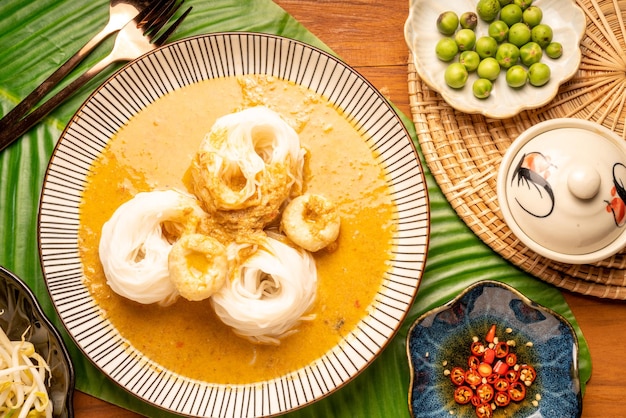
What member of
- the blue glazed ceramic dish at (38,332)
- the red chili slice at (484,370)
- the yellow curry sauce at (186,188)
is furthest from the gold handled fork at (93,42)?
the red chili slice at (484,370)

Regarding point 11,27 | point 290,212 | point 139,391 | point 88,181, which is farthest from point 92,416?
point 11,27

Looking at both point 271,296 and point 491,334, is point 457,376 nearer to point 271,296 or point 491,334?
point 491,334

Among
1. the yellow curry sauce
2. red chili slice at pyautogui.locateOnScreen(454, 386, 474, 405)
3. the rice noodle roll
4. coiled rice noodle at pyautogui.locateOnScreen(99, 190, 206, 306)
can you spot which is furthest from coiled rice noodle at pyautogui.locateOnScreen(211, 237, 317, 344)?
red chili slice at pyautogui.locateOnScreen(454, 386, 474, 405)

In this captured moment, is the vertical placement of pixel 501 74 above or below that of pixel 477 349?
above

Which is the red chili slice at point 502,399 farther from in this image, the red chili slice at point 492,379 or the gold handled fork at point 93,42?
the gold handled fork at point 93,42

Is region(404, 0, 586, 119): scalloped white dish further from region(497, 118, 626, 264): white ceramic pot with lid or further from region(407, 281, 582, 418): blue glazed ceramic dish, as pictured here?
region(407, 281, 582, 418): blue glazed ceramic dish

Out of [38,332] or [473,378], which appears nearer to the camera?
[38,332]

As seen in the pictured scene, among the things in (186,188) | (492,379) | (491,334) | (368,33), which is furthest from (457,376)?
(368,33)
